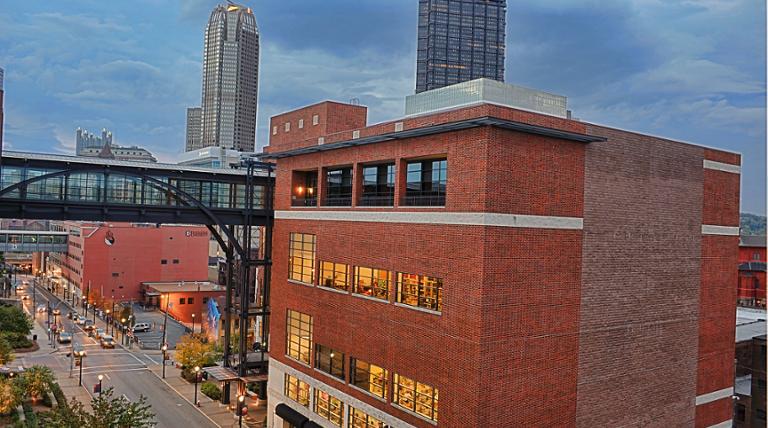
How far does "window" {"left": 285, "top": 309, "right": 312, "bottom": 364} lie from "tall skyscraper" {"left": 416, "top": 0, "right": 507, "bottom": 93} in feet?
519

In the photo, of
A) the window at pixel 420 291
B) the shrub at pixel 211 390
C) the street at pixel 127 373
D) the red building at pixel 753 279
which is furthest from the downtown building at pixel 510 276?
the red building at pixel 753 279

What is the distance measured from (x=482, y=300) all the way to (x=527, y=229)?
3.54m

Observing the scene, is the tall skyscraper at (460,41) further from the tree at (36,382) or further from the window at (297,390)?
the window at (297,390)

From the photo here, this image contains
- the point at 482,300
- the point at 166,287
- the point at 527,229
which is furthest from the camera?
the point at 166,287

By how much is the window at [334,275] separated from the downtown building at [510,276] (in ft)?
0.35

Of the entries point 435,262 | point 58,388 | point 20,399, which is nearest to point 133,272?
point 58,388

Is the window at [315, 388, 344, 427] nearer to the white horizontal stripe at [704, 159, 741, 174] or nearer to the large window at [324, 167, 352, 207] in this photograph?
the large window at [324, 167, 352, 207]

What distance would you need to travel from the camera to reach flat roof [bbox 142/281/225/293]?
94.7 meters

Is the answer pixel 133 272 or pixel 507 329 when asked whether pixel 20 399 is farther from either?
pixel 133 272

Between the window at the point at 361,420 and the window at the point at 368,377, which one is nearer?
the window at the point at 368,377

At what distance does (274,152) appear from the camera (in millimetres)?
36219

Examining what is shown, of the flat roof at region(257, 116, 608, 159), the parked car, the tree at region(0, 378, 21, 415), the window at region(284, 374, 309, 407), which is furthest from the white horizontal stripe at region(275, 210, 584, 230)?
the parked car

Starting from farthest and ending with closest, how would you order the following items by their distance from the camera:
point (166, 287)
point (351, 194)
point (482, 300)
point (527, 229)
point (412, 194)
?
point (166, 287), point (351, 194), point (412, 194), point (527, 229), point (482, 300)

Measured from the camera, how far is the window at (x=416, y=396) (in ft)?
80.1
